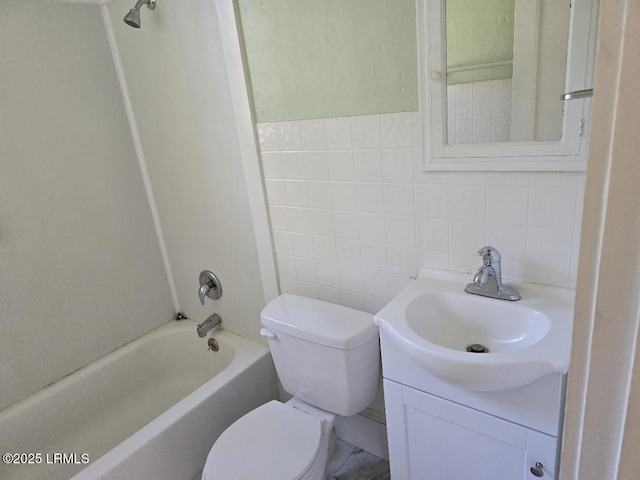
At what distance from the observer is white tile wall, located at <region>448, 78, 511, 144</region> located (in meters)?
1.11

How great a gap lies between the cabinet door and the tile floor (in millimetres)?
407

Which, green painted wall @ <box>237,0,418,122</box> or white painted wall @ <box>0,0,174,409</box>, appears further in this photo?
white painted wall @ <box>0,0,174,409</box>

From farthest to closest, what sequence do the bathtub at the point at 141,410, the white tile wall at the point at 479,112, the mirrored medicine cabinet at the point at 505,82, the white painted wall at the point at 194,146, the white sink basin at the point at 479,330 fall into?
the white painted wall at the point at 194,146 < the bathtub at the point at 141,410 < the white tile wall at the point at 479,112 < the mirrored medicine cabinet at the point at 505,82 < the white sink basin at the point at 479,330

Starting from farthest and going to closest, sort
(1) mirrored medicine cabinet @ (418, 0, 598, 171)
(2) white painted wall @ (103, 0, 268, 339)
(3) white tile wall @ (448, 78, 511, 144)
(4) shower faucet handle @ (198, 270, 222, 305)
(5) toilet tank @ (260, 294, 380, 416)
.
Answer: (4) shower faucet handle @ (198, 270, 222, 305), (2) white painted wall @ (103, 0, 268, 339), (5) toilet tank @ (260, 294, 380, 416), (3) white tile wall @ (448, 78, 511, 144), (1) mirrored medicine cabinet @ (418, 0, 598, 171)

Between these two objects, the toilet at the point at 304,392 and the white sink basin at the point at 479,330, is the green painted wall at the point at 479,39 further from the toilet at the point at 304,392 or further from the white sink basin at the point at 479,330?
the toilet at the point at 304,392

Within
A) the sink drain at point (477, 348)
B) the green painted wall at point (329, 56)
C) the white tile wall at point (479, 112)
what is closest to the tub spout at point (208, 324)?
the green painted wall at point (329, 56)

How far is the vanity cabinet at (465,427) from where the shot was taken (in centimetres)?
96

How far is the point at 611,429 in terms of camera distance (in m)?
0.36

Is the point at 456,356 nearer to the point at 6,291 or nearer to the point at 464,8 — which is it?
the point at 464,8

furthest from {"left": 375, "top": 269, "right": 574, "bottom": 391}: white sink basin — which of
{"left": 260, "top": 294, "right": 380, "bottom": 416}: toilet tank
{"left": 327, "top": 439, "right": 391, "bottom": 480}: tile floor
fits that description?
{"left": 327, "top": 439, "right": 391, "bottom": 480}: tile floor

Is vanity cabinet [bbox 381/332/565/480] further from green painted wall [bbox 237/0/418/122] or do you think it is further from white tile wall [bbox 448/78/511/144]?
green painted wall [bbox 237/0/418/122]

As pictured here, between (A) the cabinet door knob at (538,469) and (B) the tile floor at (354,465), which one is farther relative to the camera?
(B) the tile floor at (354,465)

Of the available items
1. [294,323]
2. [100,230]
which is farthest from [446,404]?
[100,230]

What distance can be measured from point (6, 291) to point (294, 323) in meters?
1.19
